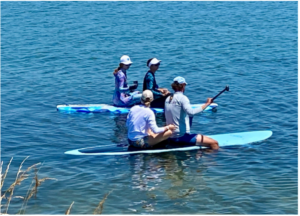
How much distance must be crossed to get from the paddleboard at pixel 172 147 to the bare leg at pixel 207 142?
0.13m

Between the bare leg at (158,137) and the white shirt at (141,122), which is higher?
the white shirt at (141,122)

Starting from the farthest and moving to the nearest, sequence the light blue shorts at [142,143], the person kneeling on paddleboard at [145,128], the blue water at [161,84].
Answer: the light blue shorts at [142,143] → the person kneeling on paddleboard at [145,128] → the blue water at [161,84]

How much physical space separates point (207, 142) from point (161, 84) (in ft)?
22.1

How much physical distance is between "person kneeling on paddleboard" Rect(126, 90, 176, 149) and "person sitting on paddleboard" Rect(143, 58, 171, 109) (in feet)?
10.4

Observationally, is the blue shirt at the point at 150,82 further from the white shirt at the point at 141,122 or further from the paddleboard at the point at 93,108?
the white shirt at the point at 141,122

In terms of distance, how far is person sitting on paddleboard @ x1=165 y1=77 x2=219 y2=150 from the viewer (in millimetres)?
12438

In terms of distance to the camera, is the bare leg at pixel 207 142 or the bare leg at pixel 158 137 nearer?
the bare leg at pixel 158 137

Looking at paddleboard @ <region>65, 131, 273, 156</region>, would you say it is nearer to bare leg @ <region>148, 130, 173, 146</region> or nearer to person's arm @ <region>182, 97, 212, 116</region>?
bare leg @ <region>148, 130, 173, 146</region>

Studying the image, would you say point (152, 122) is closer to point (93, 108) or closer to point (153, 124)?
point (153, 124)

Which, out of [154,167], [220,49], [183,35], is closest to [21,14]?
[183,35]

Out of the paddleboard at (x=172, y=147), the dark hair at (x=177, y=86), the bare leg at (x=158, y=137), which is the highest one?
the dark hair at (x=177, y=86)

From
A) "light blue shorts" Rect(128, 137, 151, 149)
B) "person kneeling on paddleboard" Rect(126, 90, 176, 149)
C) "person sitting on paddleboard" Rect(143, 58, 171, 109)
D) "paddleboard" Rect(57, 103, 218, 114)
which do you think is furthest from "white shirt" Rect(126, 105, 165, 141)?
"paddleboard" Rect(57, 103, 218, 114)

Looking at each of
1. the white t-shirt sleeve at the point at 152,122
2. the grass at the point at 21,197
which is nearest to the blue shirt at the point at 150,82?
the white t-shirt sleeve at the point at 152,122

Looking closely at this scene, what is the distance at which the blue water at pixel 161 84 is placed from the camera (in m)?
10.8
